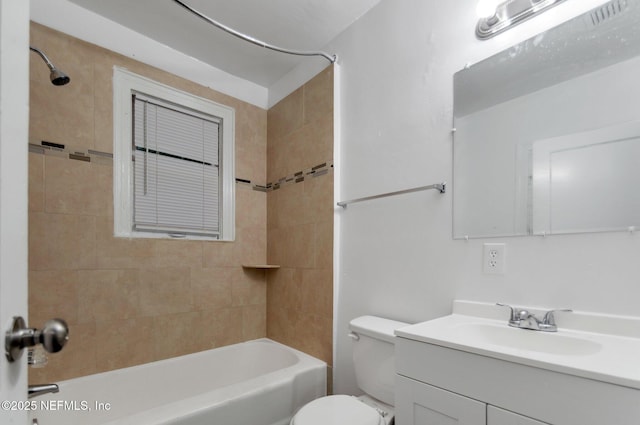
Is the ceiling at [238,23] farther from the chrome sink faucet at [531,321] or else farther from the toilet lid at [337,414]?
the toilet lid at [337,414]

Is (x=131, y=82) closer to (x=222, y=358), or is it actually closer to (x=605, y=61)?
(x=222, y=358)

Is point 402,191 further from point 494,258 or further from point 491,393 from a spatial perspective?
point 491,393

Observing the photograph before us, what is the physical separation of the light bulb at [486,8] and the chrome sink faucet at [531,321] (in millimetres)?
1162

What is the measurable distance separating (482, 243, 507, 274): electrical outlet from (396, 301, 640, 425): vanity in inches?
5.6

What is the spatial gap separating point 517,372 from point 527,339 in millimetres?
341

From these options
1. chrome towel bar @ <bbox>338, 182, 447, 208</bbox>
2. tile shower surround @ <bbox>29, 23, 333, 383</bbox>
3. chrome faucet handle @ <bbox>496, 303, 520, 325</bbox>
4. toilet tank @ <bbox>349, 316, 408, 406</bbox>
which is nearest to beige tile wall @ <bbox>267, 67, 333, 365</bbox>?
tile shower surround @ <bbox>29, 23, 333, 383</bbox>

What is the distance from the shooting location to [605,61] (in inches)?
42.5

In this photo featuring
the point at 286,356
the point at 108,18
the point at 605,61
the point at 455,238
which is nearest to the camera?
the point at 605,61

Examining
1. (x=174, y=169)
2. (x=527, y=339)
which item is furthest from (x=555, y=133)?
(x=174, y=169)

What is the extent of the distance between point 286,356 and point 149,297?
94 centimetres

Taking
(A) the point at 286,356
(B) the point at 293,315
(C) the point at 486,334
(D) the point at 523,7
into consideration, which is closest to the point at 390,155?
(D) the point at 523,7

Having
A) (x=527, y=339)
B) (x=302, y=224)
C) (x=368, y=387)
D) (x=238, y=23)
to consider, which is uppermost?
(x=238, y=23)

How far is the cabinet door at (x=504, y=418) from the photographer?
80cm

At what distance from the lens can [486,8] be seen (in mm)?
1344
